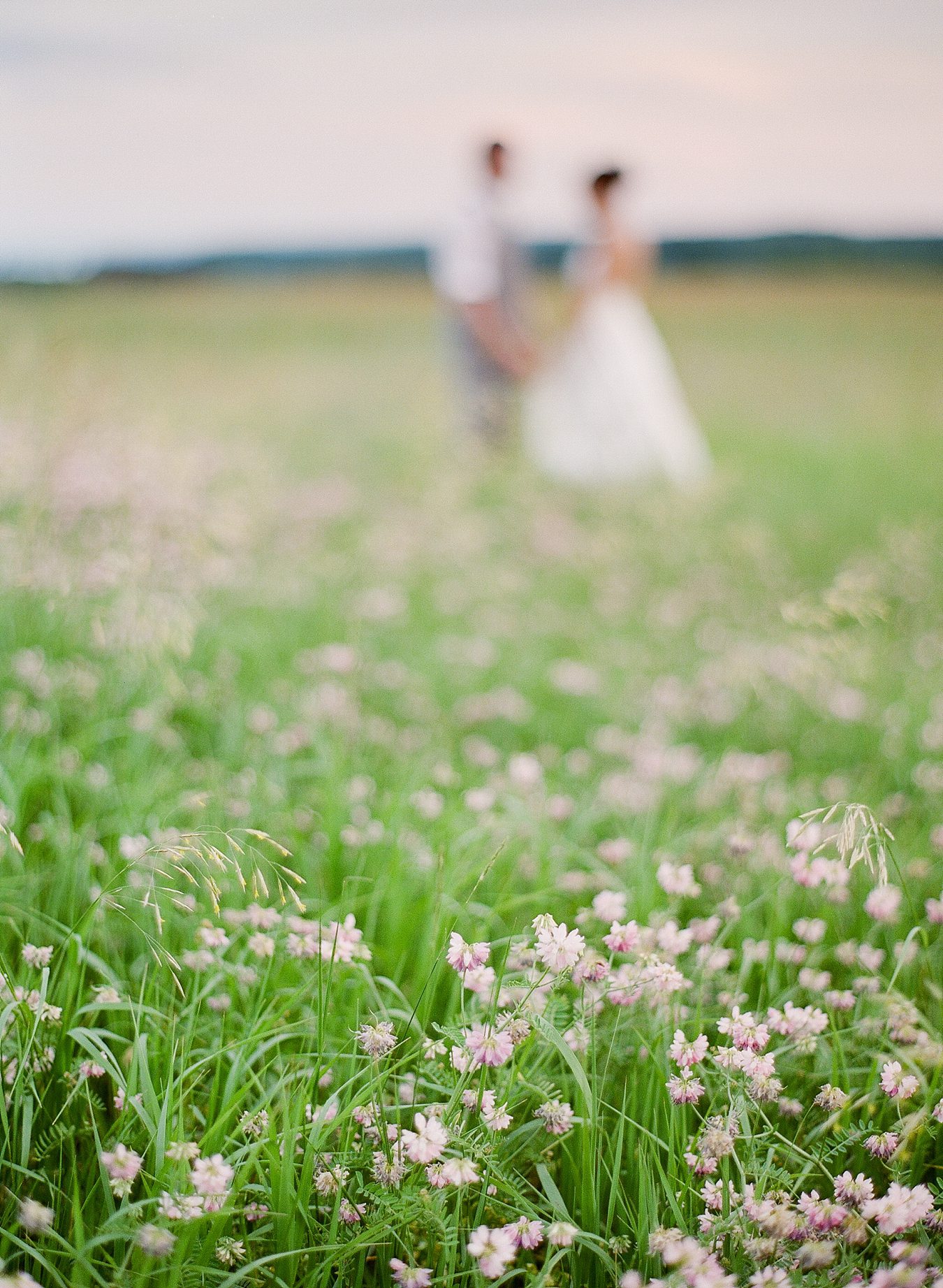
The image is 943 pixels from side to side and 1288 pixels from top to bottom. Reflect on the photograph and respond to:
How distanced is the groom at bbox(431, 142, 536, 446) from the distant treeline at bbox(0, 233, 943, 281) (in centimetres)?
94

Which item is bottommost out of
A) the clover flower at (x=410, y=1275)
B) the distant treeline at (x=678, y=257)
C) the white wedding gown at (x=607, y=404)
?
the clover flower at (x=410, y=1275)

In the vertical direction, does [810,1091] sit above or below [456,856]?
below

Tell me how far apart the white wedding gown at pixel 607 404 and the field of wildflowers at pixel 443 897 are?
11.0 feet

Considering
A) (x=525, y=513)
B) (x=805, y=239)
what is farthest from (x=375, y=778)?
(x=805, y=239)

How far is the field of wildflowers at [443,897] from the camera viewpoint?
1.44 m

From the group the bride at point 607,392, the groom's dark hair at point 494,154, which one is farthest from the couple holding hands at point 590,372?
the groom's dark hair at point 494,154

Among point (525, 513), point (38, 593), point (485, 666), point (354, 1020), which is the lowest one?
point (354, 1020)

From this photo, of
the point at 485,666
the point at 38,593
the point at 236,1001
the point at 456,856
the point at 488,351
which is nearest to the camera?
the point at 236,1001

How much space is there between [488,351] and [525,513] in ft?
7.72

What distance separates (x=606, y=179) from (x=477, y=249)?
1.39m

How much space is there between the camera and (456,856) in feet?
7.56

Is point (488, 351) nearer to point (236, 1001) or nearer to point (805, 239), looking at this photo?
point (236, 1001)

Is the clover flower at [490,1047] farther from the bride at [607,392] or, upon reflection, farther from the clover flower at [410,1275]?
the bride at [607,392]

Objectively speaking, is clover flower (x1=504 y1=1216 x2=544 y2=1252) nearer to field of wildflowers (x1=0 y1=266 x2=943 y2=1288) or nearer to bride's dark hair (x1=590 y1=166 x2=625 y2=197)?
field of wildflowers (x1=0 y1=266 x2=943 y2=1288)
